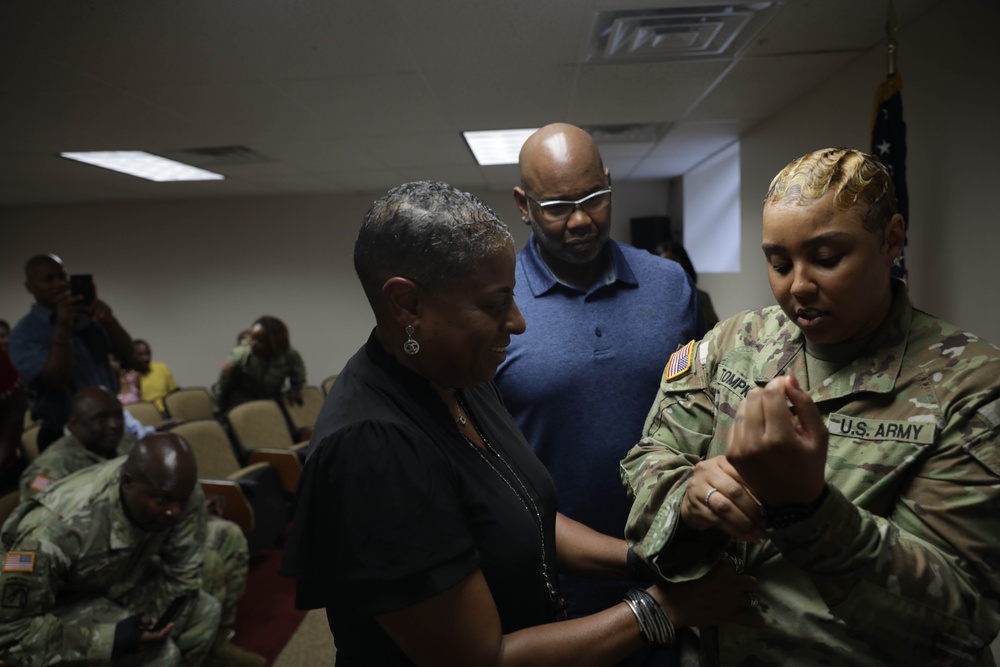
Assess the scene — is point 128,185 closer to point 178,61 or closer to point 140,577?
point 178,61

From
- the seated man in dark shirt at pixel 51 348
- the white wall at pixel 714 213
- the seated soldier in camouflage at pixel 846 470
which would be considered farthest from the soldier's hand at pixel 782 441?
the white wall at pixel 714 213

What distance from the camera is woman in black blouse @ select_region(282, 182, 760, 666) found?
746mm

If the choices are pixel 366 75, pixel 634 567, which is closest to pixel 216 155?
pixel 366 75

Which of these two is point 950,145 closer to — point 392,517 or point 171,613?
point 392,517

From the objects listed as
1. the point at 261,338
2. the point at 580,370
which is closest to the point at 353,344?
the point at 261,338

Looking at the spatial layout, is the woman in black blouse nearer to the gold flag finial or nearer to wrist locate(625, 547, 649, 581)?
wrist locate(625, 547, 649, 581)

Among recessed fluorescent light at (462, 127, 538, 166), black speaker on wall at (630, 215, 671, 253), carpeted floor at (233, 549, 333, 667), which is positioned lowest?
carpeted floor at (233, 549, 333, 667)

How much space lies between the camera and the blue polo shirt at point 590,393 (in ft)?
4.62

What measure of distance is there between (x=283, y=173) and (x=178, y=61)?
295cm

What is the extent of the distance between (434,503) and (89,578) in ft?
6.74

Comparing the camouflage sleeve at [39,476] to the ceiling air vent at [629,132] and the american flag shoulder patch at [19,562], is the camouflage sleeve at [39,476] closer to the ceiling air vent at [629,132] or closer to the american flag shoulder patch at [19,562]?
the american flag shoulder patch at [19,562]

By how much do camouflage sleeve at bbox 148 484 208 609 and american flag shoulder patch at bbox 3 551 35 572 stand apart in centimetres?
56

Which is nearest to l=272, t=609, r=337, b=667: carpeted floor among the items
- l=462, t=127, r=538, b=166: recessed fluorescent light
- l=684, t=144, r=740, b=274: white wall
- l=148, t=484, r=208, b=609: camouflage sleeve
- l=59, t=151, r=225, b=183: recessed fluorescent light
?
l=148, t=484, r=208, b=609: camouflage sleeve

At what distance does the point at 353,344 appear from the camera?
292 inches
